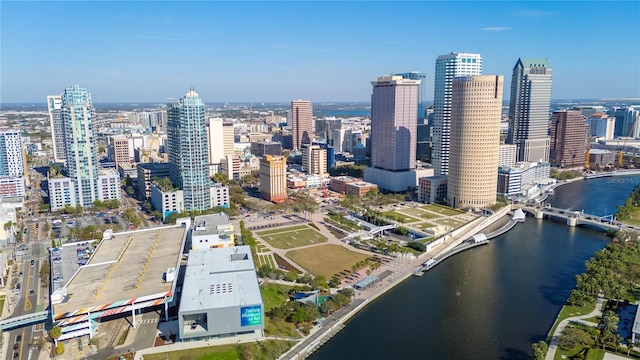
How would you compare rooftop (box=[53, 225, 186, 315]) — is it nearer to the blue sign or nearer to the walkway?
the blue sign

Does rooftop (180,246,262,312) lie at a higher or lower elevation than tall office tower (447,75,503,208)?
lower

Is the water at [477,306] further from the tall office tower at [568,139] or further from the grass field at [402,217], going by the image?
the tall office tower at [568,139]

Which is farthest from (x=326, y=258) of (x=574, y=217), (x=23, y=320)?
(x=574, y=217)

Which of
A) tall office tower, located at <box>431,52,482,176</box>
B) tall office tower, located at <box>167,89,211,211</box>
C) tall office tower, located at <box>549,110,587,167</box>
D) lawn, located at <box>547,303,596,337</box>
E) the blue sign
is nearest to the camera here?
the blue sign

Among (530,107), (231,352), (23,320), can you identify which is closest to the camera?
(231,352)

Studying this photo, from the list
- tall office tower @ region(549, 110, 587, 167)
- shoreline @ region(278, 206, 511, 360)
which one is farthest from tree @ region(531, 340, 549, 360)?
tall office tower @ region(549, 110, 587, 167)

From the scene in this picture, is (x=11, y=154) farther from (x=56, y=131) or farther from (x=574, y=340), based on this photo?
(x=574, y=340)

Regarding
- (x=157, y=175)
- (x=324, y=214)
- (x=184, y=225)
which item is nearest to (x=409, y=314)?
(x=184, y=225)
